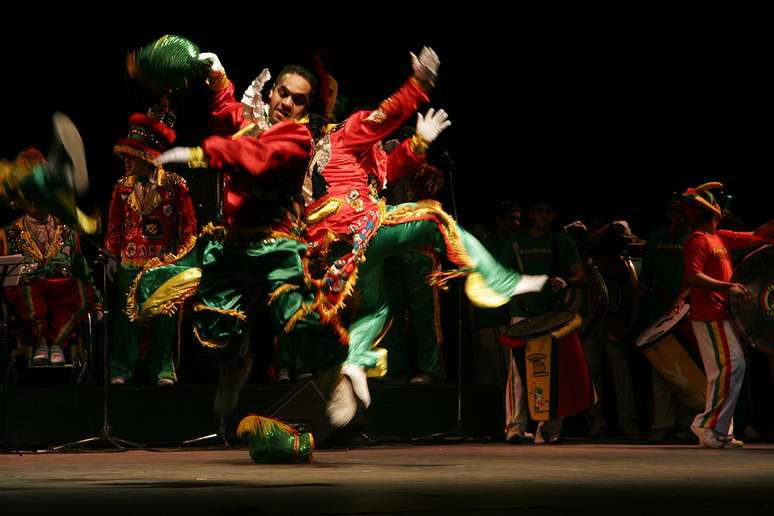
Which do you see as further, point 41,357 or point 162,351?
point 41,357

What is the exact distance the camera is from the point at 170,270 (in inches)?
262

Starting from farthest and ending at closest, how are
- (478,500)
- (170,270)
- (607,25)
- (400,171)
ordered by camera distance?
(607,25)
(400,171)
(170,270)
(478,500)

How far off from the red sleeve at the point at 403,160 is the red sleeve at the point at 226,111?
1.21 m

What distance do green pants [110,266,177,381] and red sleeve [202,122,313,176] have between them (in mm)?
2579

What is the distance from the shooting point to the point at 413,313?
893 centimetres

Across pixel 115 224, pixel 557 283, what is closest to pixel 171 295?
pixel 115 224

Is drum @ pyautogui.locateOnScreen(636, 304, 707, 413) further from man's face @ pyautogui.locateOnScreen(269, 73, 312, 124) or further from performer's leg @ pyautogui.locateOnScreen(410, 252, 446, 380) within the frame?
man's face @ pyautogui.locateOnScreen(269, 73, 312, 124)

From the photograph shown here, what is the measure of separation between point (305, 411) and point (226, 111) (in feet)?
5.14

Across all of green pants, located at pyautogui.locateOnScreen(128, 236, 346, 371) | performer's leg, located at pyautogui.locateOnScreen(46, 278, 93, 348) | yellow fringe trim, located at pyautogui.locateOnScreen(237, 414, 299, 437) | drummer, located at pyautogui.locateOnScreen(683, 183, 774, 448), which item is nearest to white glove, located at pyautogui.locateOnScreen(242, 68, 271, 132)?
green pants, located at pyautogui.locateOnScreen(128, 236, 346, 371)

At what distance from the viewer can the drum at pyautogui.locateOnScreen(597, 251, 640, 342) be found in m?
9.17

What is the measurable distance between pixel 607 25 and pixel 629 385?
2.81 m

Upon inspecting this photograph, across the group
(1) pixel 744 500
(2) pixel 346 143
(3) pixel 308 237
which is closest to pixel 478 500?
(1) pixel 744 500

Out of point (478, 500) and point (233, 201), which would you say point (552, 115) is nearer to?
point (233, 201)

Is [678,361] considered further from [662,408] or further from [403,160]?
[403,160]
